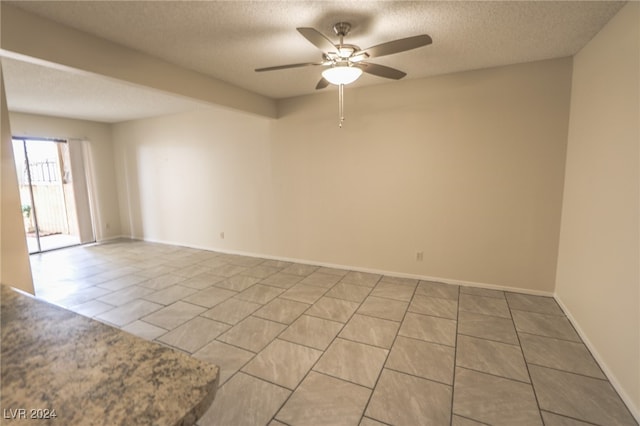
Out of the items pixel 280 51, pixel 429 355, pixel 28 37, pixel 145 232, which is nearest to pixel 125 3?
pixel 28 37

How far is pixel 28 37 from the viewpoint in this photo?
78.0 inches

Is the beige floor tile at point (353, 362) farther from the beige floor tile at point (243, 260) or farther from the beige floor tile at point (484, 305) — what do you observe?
the beige floor tile at point (243, 260)

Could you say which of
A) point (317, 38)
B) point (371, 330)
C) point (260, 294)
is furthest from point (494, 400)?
point (317, 38)

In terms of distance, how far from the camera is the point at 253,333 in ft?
8.66

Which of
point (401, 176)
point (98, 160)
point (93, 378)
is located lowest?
point (93, 378)

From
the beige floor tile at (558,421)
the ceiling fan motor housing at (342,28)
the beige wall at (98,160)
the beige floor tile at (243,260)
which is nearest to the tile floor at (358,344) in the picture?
the beige floor tile at (558,421)

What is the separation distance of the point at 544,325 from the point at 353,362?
181 centimetres

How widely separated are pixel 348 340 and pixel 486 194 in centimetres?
225

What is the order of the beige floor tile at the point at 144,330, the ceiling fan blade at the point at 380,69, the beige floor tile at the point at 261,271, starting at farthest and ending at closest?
1. the beige floor tile at the point at 261,271
2. the beige floor tile at the point at 144,330
3. the ceiling fan blade at the point at 380,69

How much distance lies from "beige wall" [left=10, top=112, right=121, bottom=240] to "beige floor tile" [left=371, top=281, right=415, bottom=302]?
596cm

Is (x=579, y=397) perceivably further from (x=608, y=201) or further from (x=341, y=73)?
(x=341, y=73)

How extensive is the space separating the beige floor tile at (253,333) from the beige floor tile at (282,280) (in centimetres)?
88

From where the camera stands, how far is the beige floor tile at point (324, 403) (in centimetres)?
172

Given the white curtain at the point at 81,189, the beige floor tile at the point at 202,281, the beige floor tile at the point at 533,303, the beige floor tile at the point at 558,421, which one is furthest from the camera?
the white curtain at the point at 81,189
